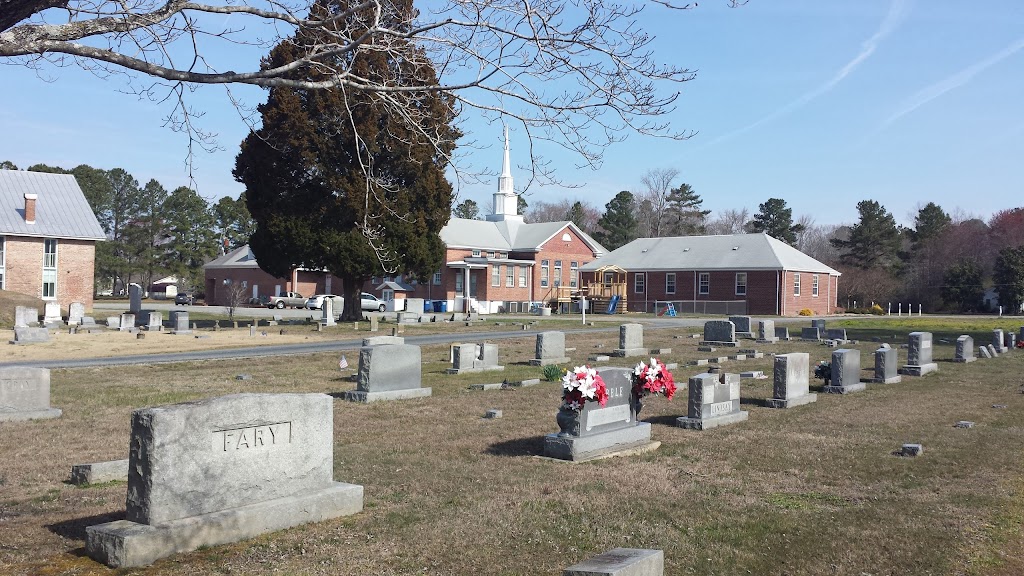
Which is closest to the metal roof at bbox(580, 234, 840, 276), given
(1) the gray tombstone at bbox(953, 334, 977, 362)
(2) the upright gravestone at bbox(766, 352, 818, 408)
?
(1) the gray tombstone at bbox(953, 334, 977, 362)

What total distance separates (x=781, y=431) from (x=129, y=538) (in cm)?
935

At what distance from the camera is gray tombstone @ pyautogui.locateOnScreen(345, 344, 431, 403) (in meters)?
15.3

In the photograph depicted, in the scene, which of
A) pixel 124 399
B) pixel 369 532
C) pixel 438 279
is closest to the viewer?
pixel 369 532

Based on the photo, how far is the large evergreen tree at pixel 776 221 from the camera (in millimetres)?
89812

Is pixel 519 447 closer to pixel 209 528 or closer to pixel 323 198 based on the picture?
pixel 209 528

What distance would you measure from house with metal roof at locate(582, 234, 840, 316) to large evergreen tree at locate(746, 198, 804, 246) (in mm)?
26287

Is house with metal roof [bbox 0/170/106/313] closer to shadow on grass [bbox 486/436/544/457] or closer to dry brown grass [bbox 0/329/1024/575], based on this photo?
dry brown grass [bbox 0/329/1024/575]

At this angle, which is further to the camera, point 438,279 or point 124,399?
point 438,279

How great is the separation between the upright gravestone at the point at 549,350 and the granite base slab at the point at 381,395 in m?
6.66

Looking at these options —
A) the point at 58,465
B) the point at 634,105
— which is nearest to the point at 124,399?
the point at 58,465

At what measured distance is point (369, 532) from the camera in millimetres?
7008

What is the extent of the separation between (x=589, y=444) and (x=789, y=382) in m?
6.32

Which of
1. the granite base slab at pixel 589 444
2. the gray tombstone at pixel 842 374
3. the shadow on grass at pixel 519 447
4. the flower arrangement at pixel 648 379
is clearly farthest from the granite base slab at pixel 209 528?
the gray tombstone at pixel 842 374

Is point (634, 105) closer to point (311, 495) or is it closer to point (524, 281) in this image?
point (311, 495)
